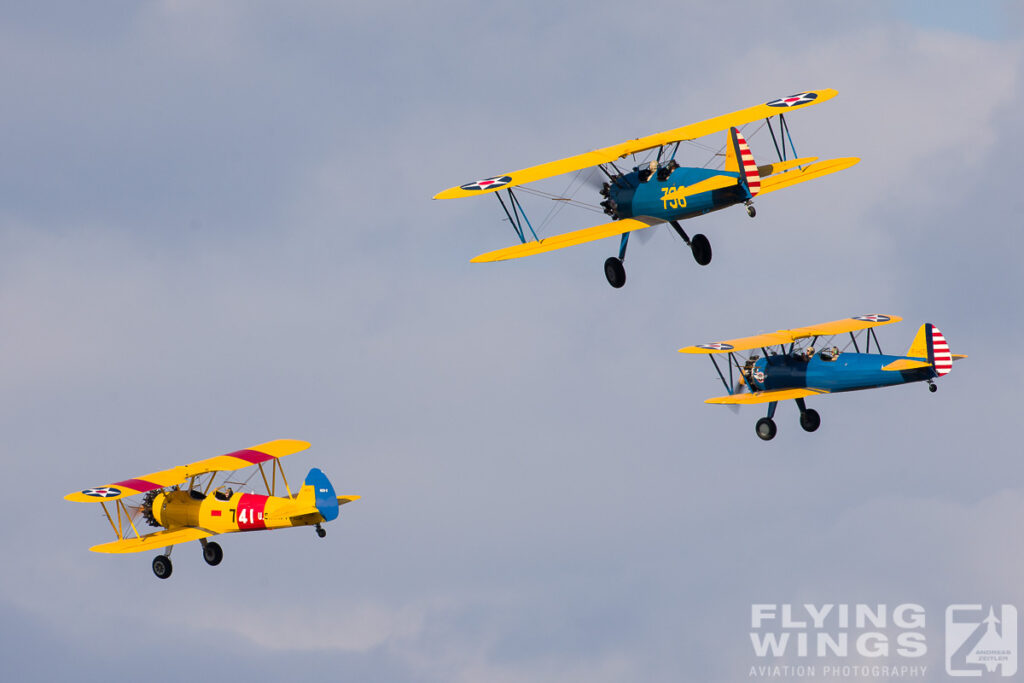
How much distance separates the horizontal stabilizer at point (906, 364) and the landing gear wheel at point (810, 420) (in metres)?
4.08

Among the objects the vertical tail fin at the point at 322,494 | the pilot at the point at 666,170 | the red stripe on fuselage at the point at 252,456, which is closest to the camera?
the vertical tail fin at the point at 322,494

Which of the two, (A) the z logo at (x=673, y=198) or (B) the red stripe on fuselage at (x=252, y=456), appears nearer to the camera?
(A) the z logo at (x=673, y=198)

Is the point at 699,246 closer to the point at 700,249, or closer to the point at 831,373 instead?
the point at 700,249

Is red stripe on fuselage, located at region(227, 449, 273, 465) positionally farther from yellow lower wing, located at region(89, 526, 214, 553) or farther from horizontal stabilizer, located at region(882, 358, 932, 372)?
horizontal stabilizer, located at region(882, 358, 932, 372)

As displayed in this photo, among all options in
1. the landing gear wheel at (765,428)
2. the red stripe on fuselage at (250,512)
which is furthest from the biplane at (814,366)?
the red stripe on fuselage at (250,512)

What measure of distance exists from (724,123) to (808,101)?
2.36m

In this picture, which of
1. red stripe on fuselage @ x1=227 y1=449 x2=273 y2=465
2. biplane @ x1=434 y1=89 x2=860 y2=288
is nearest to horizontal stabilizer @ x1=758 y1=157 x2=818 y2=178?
biplane @ x1=434 y1=89 x2=860 y2=288

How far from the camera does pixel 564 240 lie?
57.4 metres

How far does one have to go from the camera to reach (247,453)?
2377 inches

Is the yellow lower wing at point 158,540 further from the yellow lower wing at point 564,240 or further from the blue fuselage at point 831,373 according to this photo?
the blue fuselage at point 831,373

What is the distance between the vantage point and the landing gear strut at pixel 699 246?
191 feet

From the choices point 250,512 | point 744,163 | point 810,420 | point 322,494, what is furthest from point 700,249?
point 250,512

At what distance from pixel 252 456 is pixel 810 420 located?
A: 663 inches

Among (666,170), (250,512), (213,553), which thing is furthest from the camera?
(213,553)
